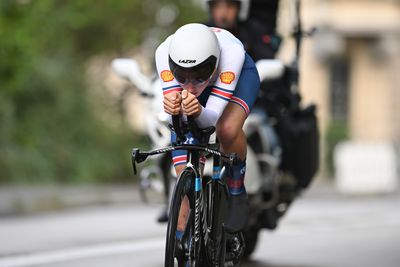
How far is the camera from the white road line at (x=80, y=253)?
9.39 m

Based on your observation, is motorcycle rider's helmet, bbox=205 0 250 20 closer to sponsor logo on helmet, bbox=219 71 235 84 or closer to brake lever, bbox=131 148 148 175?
sponsor logo on helmet, bbox=219 71 235 84

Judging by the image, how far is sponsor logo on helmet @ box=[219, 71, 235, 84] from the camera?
712 centimetres

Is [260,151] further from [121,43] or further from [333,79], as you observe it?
[333,79]

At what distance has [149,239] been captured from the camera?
11.7 metres

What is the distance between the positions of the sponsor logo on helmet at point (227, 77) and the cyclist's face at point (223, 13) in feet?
7.53

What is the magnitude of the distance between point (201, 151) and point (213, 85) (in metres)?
0.39

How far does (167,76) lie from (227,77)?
337 millimetres

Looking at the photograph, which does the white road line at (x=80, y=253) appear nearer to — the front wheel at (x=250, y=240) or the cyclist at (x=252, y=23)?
the front wheel at (x=250, y=240)

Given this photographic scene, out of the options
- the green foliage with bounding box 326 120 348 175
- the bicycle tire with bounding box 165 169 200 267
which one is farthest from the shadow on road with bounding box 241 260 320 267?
the green foliage with bounding box 326 120 348 175

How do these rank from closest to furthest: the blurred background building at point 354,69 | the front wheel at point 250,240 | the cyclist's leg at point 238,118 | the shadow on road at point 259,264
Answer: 1. the cyclist's leg at point 238,118
2. the shadow on road at point 259,264
3. the front wheel at point 250,240
4. the blurred background building at point 354,69

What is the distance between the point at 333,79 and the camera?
111 feet

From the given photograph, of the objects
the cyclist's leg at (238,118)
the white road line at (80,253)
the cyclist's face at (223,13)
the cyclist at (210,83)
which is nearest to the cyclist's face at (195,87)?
the cyclist at (210,83)

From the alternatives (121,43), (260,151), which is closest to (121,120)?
(121,43)

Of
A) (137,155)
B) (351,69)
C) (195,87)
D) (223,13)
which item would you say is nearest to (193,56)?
(195,87)
